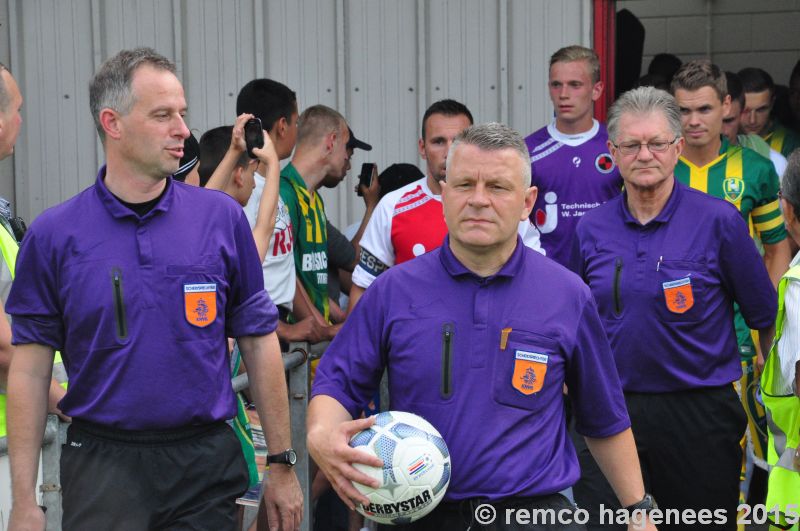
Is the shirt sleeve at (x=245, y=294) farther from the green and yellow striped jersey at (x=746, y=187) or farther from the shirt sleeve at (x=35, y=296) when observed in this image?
the green and yellow striped jersey at (x=746, y=187)

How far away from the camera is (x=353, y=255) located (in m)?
6.59

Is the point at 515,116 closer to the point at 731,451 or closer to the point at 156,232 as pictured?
the point at 731,451

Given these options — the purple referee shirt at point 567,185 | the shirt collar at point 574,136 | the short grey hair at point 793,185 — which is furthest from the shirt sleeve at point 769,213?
the short grey hair at point 793,185

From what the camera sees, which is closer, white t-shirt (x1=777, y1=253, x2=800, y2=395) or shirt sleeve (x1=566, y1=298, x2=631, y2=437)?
shirt sleeve (x1=566, y1=298, x2=631, y2=437)

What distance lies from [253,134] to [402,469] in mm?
2242

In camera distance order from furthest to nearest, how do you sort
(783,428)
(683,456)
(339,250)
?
(339,250) < (683,456) < (783,428)

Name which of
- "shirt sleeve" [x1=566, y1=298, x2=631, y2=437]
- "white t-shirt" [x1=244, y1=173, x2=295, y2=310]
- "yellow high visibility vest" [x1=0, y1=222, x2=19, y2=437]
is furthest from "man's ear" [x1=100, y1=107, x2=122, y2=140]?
"white t-shirt" [x1=244, y1=173, x2=295, y2=310]

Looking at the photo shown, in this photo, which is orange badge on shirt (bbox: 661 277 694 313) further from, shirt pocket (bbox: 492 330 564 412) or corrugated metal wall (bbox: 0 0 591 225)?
corrugated metal wall (bbox: 0 0 591 225)

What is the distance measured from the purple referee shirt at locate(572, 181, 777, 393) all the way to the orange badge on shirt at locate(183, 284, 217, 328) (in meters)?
1.90

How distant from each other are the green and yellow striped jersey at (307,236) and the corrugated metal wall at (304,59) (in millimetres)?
1436

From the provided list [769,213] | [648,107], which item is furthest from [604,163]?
[648,107]

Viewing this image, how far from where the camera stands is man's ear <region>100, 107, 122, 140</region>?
354 cm

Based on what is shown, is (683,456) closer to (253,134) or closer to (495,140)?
(495,140)

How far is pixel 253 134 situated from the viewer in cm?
483
